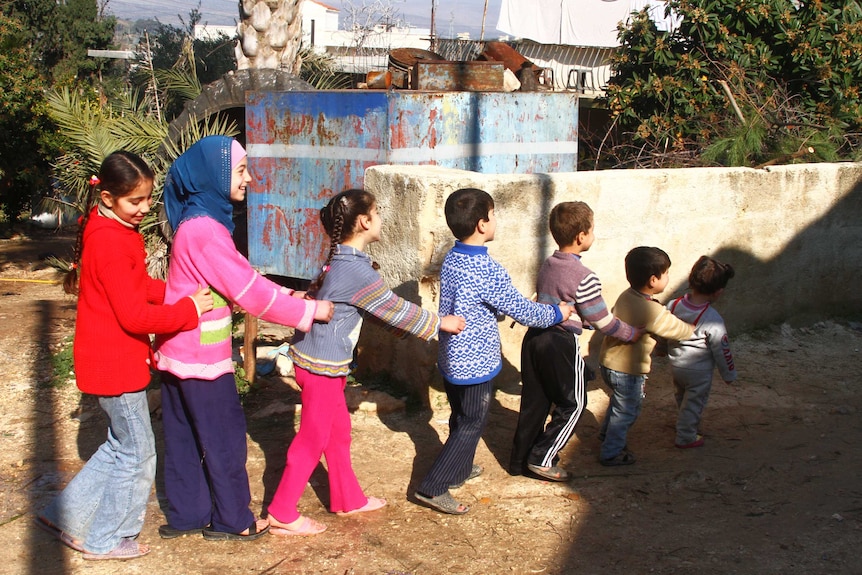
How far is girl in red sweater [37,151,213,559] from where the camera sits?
122 inches

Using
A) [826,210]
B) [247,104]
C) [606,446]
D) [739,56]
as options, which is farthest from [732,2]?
[606,446]

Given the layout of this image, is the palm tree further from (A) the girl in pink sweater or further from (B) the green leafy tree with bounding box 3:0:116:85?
(B) the green leafy tree with bounding box 3:0:116:85

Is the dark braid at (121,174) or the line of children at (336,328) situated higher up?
the dark braid at (121,174)

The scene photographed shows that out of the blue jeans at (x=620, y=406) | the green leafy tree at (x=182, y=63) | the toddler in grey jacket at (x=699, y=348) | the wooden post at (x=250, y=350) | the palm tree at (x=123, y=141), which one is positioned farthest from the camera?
the green leafy tree at (x=182, y=63)

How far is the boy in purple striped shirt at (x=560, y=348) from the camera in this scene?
3.92 m

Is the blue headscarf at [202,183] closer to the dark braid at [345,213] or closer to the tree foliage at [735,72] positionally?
the dark braid at [345,213]

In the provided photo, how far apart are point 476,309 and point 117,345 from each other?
4.73 ft

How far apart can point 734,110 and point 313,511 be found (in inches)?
223

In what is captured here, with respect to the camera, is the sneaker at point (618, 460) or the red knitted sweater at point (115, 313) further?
the sneaker at point (618, 460)

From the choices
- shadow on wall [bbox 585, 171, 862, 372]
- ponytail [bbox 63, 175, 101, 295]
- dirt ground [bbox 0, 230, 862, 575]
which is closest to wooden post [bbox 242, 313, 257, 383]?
dirt ground [bbox 0, 230, 862, 575]

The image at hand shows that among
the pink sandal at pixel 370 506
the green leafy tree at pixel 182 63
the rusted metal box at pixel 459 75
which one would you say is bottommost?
the pink sandal at pixel 370 506

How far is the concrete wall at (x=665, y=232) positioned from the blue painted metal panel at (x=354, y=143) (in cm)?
104

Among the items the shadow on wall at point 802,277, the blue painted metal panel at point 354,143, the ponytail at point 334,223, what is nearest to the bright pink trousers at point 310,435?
the ponytail at point 334,223

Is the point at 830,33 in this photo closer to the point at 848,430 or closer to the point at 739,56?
the point at 739,56
